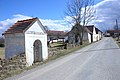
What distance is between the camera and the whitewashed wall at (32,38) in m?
19.1

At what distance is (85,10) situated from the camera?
2200 inches

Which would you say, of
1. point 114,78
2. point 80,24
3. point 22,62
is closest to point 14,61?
point 22,62

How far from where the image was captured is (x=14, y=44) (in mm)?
19375

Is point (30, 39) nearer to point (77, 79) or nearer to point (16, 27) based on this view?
point (16, 27)

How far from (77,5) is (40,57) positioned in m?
35.4

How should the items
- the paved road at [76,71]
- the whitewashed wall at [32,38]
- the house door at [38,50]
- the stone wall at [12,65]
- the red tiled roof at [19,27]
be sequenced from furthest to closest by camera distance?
the house door at [38,50], the red tiled roof at [19,27], the whitewashed wall at [32,38], the stone wall at [12,65], the paved road at [76,71]

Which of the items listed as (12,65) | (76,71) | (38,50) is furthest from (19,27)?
(76,71)

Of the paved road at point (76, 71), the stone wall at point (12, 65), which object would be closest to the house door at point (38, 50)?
the stone wall at point (12, 65)

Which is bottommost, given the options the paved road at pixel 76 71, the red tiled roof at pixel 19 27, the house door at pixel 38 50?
the paved road at pixel 76 71

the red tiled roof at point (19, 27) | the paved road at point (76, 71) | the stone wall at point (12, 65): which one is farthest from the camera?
the red tiled roof at point (19, 27)

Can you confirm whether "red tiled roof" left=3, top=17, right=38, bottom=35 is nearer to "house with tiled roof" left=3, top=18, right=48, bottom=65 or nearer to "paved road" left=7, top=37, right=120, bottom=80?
"house with tiled roof" left=3, top=18, right=48, bottom=65

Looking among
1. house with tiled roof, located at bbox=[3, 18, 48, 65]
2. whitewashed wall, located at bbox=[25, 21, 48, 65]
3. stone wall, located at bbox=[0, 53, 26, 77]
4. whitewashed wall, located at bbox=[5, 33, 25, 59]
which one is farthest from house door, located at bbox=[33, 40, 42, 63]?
stone wall, located at bbox=[0, 53, 26, 77]

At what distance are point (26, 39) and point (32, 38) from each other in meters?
1.05

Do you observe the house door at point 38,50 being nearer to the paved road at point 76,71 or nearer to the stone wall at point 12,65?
the stone wall at point 12,65
